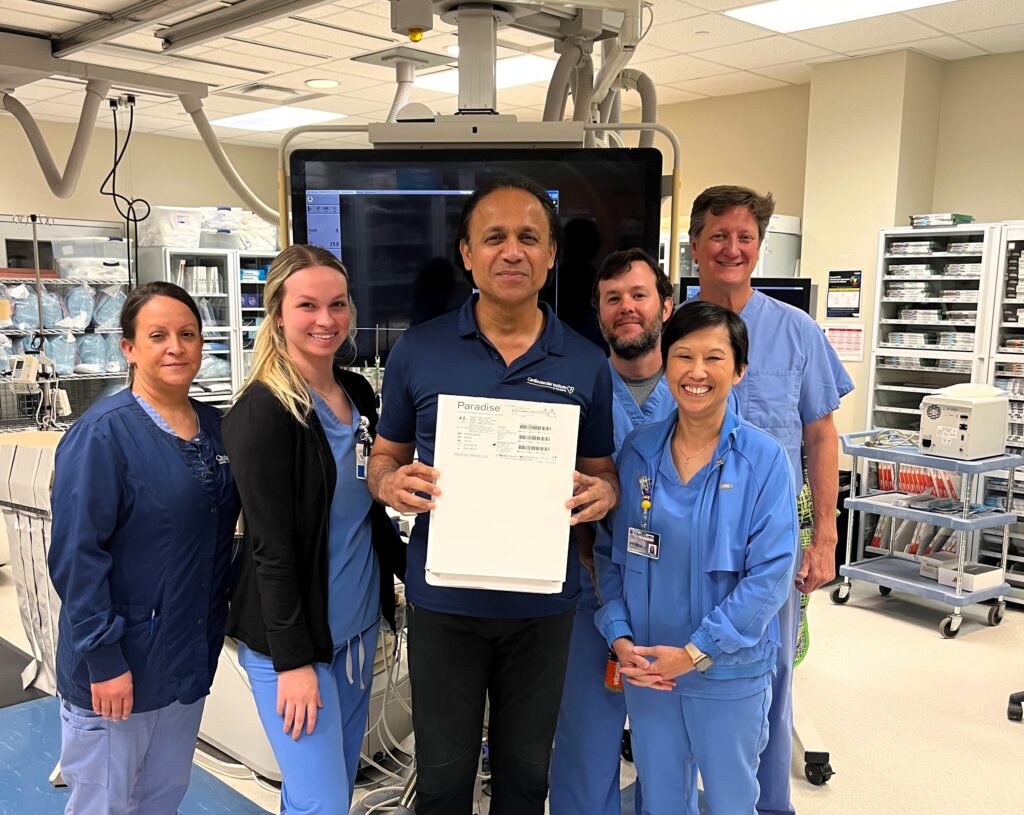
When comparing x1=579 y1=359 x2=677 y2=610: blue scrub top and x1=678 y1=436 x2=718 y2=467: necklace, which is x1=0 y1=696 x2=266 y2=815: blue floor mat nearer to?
x1=579 y1=359 x2=677 y2=610: blue scrub top

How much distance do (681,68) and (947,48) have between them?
1.77 meters

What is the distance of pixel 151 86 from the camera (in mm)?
3432

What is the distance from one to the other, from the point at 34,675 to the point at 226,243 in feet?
17.1

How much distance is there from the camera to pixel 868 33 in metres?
5.28

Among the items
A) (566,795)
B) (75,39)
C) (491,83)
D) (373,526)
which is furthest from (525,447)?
(75,39)

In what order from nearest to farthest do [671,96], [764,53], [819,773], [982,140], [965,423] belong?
[819,773], [965,423], [764,53], [982,140], [671,96]

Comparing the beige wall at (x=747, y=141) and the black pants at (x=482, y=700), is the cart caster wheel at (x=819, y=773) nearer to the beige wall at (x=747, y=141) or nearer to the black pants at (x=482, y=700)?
the black pants at (x=482, y=700)

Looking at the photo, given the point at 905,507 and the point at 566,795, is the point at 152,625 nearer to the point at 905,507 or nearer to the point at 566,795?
the point at 566,795

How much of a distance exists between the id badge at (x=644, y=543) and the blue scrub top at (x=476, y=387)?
16cm

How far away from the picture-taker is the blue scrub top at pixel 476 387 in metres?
1.62

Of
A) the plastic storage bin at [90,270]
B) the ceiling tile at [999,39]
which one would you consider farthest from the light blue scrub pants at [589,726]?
the plastic storage bin at [90,270]

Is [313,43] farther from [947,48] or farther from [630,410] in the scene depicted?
[630,410]

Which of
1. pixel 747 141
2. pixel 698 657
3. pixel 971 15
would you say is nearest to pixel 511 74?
pixel 747 141

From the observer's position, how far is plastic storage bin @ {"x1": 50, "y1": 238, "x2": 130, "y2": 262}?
261 inches
